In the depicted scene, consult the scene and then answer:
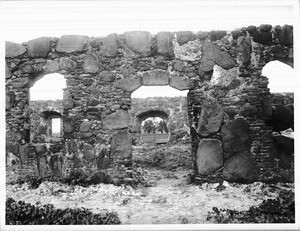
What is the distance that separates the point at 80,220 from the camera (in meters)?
3.40

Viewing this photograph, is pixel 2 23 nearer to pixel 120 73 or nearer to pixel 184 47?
pixel 120 73

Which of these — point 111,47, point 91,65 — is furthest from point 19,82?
point 111,47

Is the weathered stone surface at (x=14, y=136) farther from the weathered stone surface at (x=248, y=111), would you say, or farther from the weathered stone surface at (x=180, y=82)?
the weathered stone surface at (x=248, y=111)

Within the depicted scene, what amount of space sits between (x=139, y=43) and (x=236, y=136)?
254 cm

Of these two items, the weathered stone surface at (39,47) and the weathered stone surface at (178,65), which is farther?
the weathered stone surface at (39,47)

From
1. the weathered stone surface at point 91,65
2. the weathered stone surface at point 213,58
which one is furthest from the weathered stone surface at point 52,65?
the weathered stone surface at point 213,58

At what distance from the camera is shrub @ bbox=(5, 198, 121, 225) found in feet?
11.1

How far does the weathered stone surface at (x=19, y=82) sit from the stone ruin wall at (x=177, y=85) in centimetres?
20

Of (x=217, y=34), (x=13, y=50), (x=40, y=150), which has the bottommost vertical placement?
(x=40, y=150)

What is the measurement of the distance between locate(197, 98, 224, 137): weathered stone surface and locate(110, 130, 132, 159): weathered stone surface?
1.37m

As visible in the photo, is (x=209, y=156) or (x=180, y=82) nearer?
(x=209, y=156)

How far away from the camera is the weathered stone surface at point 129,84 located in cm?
485

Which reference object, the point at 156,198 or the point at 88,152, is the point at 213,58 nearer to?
the point at 156,198

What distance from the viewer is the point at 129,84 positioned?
16.0 ft
